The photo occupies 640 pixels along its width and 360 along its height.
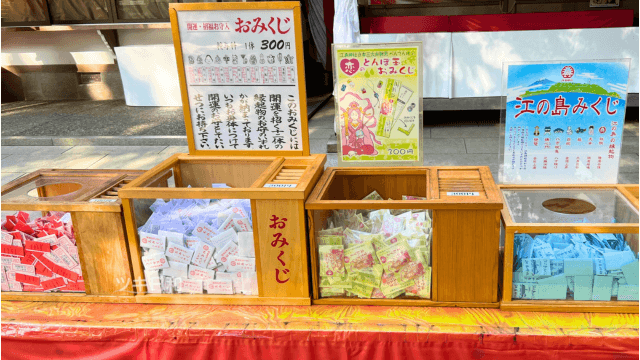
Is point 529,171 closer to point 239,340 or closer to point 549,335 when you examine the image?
point 549,335

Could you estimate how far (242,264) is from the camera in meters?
1.92

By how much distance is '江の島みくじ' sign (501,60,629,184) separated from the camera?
77.0 inches

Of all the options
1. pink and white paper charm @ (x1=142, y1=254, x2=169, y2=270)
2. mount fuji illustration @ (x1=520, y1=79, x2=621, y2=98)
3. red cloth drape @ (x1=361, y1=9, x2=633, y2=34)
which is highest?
red cloth drape @ (x1=361, y1=9, x2=633, y2=34)

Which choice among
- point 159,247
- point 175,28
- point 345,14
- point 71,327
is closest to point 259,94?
point 175,28

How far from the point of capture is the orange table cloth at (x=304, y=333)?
1.68 metres

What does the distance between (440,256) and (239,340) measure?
2.56 ft

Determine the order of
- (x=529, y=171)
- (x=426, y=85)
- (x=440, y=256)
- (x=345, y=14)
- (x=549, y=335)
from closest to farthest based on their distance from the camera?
(x=549, y=335) < (x=440, y=256) < (x=529, y=171) < (x=345, y=14) < (x=426, y=85)

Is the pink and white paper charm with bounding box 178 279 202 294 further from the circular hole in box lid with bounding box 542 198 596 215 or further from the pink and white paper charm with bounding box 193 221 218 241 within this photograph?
the circular hole in box lid with bounding box 542 198 596 215

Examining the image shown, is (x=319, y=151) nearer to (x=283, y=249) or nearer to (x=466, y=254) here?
(x=283, y=249)

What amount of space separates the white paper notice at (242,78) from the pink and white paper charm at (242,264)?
2.05 ft

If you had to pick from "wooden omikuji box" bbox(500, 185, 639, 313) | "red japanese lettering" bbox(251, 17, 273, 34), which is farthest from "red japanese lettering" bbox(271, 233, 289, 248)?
"red japanese lettering" bbox(251, 17, 273, 34)

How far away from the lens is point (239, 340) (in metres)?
1.81

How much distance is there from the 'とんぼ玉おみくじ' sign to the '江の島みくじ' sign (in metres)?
0.39

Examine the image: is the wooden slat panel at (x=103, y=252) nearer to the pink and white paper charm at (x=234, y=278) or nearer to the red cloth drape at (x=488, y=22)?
the pink and white paper charm at (x=234, y=278)
